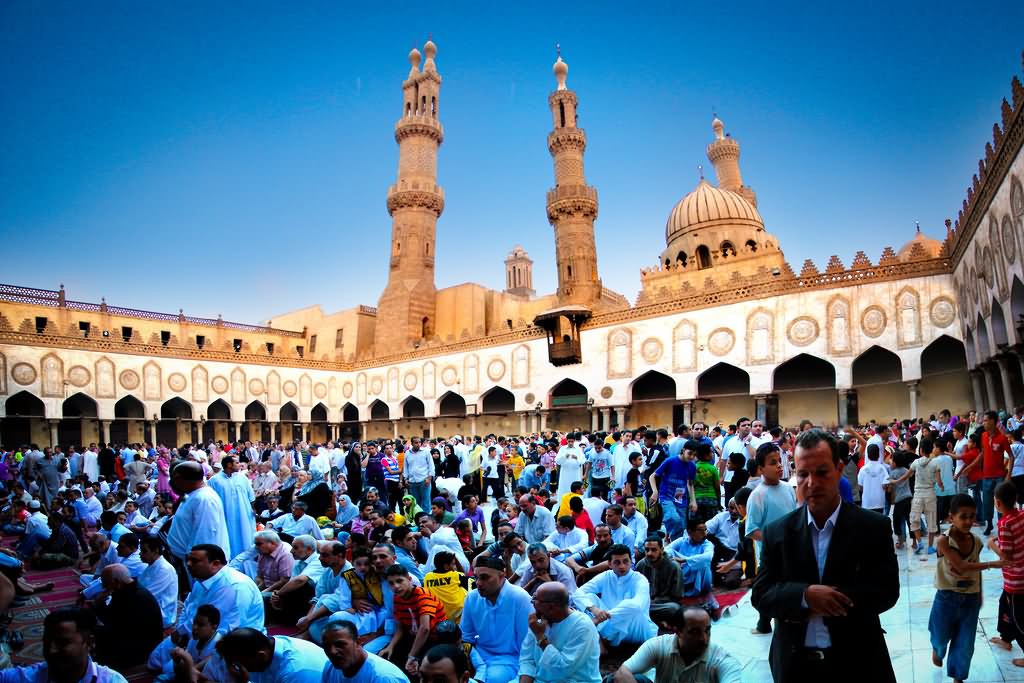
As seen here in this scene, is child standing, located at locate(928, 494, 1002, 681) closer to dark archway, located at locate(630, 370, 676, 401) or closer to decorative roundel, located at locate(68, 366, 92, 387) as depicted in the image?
dark archway, located at locate(630, 370, 676, 401)

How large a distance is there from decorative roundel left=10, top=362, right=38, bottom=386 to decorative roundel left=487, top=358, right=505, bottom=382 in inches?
619

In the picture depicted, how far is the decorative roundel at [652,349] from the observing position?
2067cm

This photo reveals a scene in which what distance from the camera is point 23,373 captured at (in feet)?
76.3

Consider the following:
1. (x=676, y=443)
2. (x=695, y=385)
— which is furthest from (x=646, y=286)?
(x=676, y=443)

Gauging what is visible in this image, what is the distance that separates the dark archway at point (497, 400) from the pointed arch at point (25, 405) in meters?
15.5

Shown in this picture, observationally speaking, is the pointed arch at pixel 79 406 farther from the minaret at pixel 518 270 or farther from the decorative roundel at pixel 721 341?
the minaret at pixel 518 270

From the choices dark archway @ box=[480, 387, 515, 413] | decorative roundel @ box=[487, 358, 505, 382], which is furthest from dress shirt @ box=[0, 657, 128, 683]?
dark archway @ box=[480, 387, 515, 413]

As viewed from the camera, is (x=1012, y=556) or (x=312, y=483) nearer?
(x=1012, y=556)

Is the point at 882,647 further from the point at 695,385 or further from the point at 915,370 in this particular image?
the point at 695,385

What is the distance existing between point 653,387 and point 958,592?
1972cm

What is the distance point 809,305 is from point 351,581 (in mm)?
15831

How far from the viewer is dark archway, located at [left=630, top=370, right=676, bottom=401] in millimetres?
22922

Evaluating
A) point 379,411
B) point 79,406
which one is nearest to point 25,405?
point 79,406

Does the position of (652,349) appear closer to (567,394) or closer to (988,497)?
(567,394)
